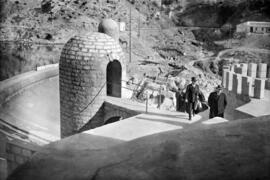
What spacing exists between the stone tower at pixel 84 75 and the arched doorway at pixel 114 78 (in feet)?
1.98

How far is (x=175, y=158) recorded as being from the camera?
398 cm

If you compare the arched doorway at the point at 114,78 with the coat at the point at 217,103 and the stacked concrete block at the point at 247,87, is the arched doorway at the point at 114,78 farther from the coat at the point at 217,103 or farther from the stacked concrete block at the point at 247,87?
the stacked concrete block at the point at 247,87

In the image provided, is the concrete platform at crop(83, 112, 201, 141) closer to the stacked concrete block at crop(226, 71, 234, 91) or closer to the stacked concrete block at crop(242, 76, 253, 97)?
the stacked concrete block at crop(242, 76, 253, 97)

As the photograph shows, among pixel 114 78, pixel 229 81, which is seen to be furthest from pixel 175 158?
pixel 229 81

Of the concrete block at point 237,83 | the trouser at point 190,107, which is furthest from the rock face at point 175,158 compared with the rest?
the concrete block at point 237,83

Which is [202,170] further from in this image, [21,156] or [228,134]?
[21,156]

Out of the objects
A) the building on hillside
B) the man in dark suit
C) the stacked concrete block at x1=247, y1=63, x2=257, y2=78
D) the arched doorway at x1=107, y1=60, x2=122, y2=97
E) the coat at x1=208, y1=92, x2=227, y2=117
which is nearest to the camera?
the man in dark suit

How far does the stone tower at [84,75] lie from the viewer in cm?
945

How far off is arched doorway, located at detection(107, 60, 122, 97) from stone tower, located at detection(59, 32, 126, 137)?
0.60 meters

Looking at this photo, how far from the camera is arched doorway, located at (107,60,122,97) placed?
414 inches

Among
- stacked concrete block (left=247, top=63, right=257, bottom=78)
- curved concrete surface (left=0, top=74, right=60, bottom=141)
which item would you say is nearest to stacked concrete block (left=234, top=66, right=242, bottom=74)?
stacked concrete block (left=247, top=63, right=257, bottom=78)

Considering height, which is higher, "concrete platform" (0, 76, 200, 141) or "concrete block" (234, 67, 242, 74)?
"concrete block" (234, 67, 242, 74)

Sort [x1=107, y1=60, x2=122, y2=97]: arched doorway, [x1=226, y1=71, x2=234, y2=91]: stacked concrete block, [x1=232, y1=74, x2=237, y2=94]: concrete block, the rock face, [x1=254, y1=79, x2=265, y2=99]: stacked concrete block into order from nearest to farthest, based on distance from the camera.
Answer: the rock face, [x1=107, y1=60, x2=122, y2=97]: arched doorway, [x1=254, y1=79, x2=265, y2=99]: stacked concrete block, [x1=232, y1=74, x2=237, y2=94]: concrete block, [x1=226, y1=71, x2=234, y2=91]: stacked concrete block

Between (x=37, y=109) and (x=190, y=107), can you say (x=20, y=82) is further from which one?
(x=190, y=107)
